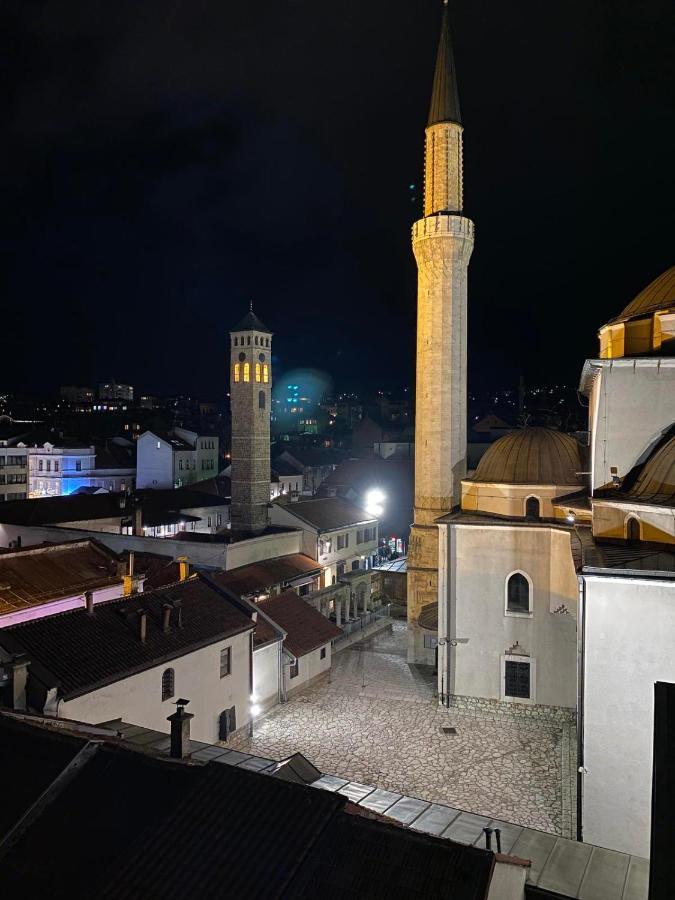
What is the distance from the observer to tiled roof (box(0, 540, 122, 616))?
22312mm

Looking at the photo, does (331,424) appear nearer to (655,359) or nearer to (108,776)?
(655,359)

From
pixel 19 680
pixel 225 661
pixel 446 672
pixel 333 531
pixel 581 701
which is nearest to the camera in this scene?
pixel 19 680

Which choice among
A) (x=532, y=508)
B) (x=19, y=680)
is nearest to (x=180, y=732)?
(x=19, y=680)

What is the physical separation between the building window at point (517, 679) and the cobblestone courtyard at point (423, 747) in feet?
3.15

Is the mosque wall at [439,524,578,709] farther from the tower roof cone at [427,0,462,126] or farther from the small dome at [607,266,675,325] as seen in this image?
the tower roof cone at [427,0,462,126]

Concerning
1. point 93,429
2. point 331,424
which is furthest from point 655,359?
point 331,424

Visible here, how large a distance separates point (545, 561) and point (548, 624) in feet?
6.90

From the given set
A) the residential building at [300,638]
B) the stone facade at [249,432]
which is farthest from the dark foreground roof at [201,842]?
the stone facade at [249,432]

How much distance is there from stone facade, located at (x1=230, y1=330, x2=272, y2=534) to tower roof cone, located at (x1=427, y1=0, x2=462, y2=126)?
1542 cm

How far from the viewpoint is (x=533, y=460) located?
2395 cm

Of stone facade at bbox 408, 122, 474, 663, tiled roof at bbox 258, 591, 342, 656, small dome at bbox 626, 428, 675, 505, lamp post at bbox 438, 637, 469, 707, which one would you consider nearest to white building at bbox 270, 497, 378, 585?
tiled roof at bbox 258, 591, 342, 656

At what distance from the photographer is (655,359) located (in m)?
18.5

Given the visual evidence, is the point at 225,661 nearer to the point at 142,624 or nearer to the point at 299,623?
the point at 142,624

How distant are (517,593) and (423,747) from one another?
6.30 meters
